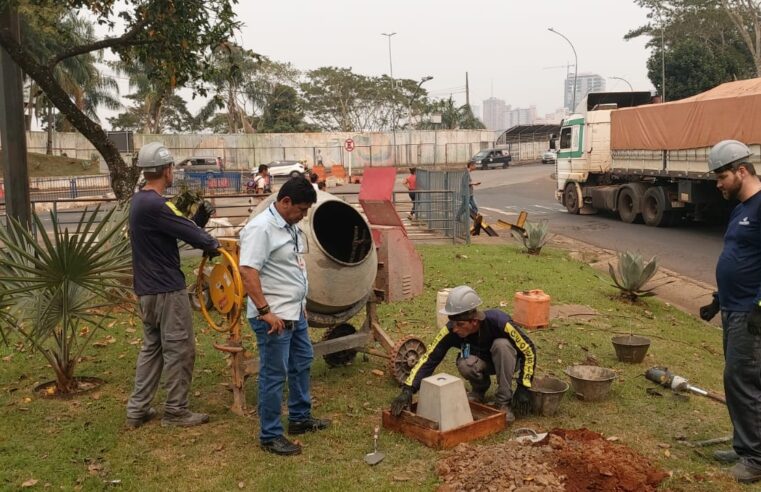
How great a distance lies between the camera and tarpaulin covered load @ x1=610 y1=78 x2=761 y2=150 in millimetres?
14289

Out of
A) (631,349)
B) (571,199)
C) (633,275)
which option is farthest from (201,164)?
(631,349)

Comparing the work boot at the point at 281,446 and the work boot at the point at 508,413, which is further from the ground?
the work boot at the point at 508,413

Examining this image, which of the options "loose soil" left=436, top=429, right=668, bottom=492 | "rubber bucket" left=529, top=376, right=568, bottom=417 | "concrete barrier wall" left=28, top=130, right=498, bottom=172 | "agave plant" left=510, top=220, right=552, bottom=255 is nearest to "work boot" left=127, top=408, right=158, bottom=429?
"loose soil" left=436, top=429, right=668, bottom=492

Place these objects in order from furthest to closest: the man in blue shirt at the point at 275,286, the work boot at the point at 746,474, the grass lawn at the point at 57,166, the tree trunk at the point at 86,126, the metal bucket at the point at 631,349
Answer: the grass lawn at the point at 57,166, the tree trunk at the point at 86,126, the metal bucket at the point at 631,349, the man in blue shirt at the point at 275,286, the work boot at the point at 746,474

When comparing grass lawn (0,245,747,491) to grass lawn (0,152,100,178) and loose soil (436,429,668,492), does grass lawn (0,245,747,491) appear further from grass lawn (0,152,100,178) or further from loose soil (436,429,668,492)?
grass lawn (0,152,100,178)

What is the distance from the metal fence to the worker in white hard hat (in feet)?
29.6

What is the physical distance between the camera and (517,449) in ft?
12.9

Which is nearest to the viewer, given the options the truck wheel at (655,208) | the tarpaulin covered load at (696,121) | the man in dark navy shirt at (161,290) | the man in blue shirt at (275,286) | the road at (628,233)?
the man in blue shirt at (275,286)

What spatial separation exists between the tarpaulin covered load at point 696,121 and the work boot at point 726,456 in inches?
459

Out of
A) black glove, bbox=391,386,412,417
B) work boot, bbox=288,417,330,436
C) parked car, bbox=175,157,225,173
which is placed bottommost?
work boot, bbox=288,417,330,436

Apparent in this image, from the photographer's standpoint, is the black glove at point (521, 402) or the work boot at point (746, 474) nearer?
the work boot at point (746, 474)

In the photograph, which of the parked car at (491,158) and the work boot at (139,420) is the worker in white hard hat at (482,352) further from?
the parked car at (491,158)

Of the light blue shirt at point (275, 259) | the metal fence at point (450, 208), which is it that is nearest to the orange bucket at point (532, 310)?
the light blue shirt at point (275, 259)

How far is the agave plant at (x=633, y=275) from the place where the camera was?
29.7 feet
